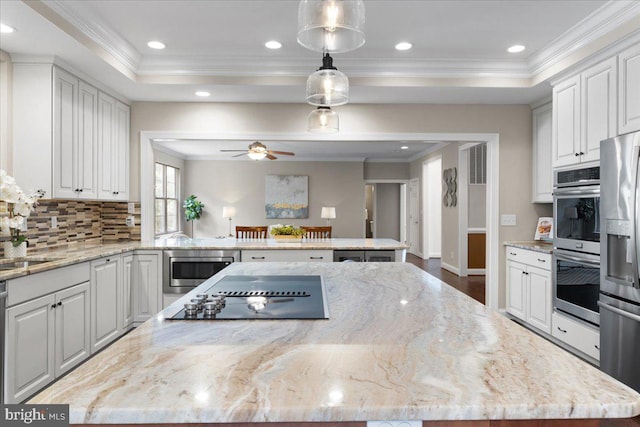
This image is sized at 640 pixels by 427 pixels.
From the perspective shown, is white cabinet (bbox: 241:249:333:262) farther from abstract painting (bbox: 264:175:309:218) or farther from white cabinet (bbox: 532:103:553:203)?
abstract painting (bbox: 264:175:309:218)

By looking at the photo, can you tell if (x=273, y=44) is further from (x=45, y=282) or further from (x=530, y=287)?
(x=530, y=287)

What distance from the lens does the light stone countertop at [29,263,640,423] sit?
78 cm

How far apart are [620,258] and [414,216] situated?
25.3 ft

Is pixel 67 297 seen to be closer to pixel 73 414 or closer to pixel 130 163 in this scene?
pixel 130 163

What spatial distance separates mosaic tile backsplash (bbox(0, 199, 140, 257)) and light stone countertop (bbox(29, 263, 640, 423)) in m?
2.86

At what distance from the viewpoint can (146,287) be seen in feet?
13.9

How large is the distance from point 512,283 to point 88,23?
176 inches

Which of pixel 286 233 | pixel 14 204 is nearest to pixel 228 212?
pixel 286 233

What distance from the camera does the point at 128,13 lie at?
3078mm

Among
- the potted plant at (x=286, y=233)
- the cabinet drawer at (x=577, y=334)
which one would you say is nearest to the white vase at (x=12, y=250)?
the potted plant at (x=286, y=233)

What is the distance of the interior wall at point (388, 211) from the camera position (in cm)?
1162

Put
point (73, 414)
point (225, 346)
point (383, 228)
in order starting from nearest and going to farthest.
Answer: point (73, 414) < point (225, 346) < point (383, 228)

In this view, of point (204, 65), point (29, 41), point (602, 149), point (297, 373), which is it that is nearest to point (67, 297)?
point (29, 41)

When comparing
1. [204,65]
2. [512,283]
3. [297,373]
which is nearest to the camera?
[297,373]
